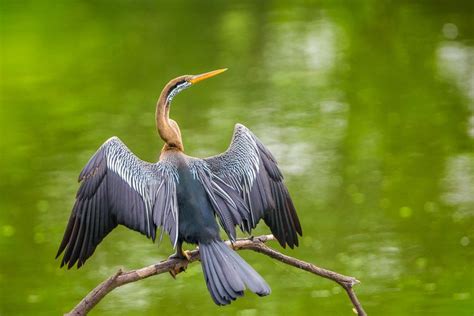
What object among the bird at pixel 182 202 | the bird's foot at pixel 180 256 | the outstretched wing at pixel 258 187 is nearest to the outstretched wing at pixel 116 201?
Result: the bird at pixel 182 202

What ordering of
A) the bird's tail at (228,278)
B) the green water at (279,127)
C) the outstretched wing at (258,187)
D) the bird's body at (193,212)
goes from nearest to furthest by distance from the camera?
the bird's tail at (228,278), the bird's body at (193,212), the outstretched wing at (258,187), the green water at (279,127)

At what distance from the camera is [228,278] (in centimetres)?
542

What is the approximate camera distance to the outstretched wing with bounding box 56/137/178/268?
5.80 metres

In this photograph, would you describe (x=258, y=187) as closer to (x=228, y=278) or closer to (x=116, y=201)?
(x=116, y=201)

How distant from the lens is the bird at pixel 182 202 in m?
5.71

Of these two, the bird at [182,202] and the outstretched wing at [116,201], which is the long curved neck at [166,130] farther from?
the outstretched wing at [116,201]

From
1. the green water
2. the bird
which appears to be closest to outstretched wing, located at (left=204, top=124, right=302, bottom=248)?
the bird

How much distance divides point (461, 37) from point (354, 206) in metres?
5.58

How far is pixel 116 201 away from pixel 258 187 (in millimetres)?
831

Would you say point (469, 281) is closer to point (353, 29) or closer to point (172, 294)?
point (172, 294)

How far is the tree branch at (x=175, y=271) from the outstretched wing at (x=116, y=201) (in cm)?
20

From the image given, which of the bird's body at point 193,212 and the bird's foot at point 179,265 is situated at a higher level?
the bird's body at point 193,212

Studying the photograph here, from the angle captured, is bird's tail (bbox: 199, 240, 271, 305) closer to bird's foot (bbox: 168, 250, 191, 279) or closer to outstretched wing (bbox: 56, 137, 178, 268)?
bird's foot (bbox: 168, 250, 191, 279)

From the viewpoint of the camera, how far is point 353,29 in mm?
15688
